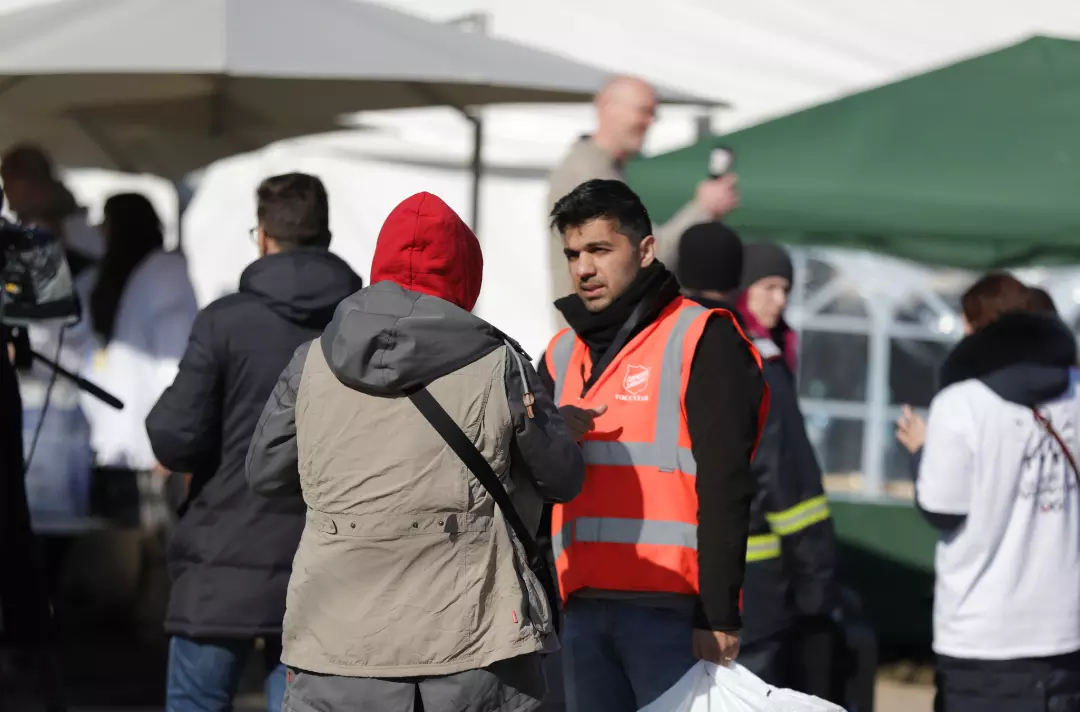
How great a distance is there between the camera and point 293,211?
4.02 meters

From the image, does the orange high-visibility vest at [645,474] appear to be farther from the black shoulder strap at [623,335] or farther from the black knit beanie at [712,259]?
the black knit beanie at [712,259]

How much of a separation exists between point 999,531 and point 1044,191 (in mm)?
2777

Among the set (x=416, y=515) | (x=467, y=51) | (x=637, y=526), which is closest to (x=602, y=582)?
→ (x=637, y=526)

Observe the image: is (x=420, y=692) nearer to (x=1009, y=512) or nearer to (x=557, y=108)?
(x=1009, y=512)

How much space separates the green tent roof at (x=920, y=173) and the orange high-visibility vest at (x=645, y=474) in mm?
3703

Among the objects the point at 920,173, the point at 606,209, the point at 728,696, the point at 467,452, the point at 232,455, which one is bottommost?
the point at 728,696

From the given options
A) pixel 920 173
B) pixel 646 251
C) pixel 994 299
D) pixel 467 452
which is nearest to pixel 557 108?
pixel 920 173

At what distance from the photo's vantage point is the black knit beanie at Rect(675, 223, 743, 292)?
4359 millimetres

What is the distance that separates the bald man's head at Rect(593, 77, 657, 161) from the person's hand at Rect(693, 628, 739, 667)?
214cm

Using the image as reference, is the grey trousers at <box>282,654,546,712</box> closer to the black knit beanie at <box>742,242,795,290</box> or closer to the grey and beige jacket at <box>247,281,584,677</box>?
the grey and beige jacket at <box>247,281,584,677</box>

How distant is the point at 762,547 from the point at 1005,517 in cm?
70

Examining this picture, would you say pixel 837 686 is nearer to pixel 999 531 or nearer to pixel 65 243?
pixel 999 531

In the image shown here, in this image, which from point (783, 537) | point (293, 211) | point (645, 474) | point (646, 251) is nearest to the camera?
point (645, 474)

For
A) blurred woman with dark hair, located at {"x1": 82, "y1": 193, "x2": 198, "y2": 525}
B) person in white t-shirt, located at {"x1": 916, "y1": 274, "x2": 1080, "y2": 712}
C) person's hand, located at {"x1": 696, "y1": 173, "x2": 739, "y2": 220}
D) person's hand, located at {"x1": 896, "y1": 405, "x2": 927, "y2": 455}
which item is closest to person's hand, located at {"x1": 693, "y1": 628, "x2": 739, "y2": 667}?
person in white t-shirt, located at {"x1": 916, "y1": 274, "x2": 1080, "y2": 712}
